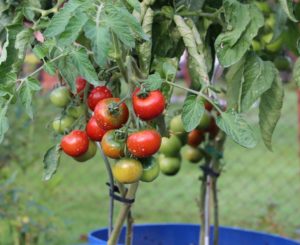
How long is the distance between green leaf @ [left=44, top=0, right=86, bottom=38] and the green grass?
255cm

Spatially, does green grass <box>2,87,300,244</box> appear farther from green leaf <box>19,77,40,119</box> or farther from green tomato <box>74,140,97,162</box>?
green leaf <box>19,77,40,119</box>

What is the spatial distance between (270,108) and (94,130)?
1.18ft

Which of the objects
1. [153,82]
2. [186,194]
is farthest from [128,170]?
[186,194]

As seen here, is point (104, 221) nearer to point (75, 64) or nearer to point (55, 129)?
point (55, 129)

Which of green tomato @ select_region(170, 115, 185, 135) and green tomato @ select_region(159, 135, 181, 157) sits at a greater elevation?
green tomato @ select_region(170, 115, 185, 135)

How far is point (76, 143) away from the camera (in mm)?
1121

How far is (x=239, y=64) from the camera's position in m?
1.28

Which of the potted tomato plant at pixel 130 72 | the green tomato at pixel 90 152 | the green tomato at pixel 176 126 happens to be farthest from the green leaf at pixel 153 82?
the green tomato at pixel 176 126

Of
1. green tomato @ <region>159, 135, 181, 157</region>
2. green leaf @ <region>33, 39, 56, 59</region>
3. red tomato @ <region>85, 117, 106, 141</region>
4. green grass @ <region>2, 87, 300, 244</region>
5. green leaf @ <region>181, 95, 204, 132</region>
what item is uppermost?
green leaf @ <region>33, 39, 56, 59</region>

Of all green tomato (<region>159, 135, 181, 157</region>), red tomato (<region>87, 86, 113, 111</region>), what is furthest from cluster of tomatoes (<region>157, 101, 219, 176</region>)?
red tomato (<region>87, 86, 113, 111</region>)

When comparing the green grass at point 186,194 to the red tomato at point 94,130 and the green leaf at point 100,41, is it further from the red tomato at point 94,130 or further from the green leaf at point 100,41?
the green leaf at point 100,41

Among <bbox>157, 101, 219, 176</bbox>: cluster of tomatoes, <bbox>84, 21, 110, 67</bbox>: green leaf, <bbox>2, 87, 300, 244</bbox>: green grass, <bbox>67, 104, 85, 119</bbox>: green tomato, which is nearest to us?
<bbox>84, 21, 110, 67</bbox>: green leaf

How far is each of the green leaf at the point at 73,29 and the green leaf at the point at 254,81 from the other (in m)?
0.41

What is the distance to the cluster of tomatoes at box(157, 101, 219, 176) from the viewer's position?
1.54 meters
